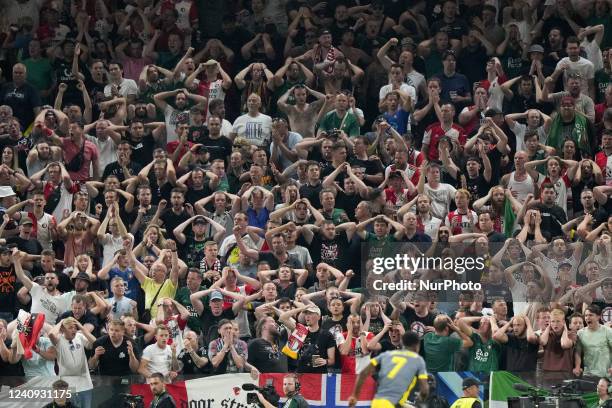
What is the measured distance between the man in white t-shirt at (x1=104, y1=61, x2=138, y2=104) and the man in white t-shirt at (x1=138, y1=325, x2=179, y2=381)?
23.2 feet

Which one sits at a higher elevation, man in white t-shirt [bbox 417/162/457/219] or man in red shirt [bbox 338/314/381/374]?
man in white t-shirt [bbox 417/162/457/219]

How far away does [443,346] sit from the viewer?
23.5m

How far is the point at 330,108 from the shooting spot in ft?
93.9

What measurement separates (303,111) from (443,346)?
6.66 m

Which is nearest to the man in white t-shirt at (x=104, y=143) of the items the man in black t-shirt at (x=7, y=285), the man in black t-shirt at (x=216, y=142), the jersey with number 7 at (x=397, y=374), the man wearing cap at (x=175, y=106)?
the man wearing cap at (x=175, y=106)

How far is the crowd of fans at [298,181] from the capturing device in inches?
935

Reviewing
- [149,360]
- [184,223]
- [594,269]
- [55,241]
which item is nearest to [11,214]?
[55,241]

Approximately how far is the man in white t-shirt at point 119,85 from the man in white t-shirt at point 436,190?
5.99 m

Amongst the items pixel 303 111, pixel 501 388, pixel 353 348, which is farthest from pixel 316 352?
pixel 303 111

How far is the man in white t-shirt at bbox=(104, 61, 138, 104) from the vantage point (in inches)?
1167

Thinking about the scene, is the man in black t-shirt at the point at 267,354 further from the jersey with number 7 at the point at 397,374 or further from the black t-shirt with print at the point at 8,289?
the jersey with number 7 at the point at 397,374

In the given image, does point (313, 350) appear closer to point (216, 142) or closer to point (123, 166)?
point (216, 142)

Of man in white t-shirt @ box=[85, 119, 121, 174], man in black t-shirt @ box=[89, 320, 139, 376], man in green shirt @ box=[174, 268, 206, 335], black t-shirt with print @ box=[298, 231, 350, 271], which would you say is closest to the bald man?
man in white t-shirt @ box=[85, 119, 121, 174]

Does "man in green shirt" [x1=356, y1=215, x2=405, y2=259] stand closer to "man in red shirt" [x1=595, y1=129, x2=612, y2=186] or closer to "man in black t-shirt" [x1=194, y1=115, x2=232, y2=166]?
"man in black t-shirt" [x1=194, y1=115, x2=232, y2=166]
